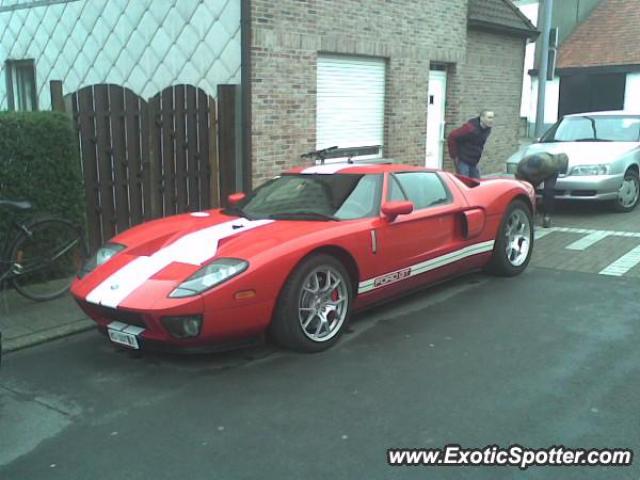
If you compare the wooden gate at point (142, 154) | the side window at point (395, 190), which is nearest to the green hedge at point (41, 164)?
the wooden gate at point (142, 154)

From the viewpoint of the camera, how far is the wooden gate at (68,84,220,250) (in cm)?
742

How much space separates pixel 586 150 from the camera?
35.9ft

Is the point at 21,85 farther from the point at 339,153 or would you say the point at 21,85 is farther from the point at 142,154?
the point at 339,153

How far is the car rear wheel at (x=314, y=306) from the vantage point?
181 inches

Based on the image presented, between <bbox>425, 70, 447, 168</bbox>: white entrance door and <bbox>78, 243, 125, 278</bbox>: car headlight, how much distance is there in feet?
28.9

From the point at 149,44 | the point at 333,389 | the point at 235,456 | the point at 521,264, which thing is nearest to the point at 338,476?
the point at 235,456

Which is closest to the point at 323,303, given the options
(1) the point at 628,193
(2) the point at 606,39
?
(1) the point at 628,193

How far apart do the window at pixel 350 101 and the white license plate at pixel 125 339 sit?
21.0 ft

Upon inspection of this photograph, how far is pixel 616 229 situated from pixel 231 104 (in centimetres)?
555

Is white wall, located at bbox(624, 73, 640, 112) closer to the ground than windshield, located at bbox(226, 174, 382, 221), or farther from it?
farther from it

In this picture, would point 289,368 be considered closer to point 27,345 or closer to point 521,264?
point 27,345

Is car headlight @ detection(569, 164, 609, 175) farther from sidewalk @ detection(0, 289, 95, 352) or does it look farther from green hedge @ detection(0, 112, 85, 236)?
sidewalk @ detection(0, 289, 95, 352)

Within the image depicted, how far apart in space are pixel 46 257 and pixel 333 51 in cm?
563

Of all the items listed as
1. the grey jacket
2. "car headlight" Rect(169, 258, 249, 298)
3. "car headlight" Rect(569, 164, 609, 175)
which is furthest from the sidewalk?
"car headlight" Rect(569, 164, 609, 175)
